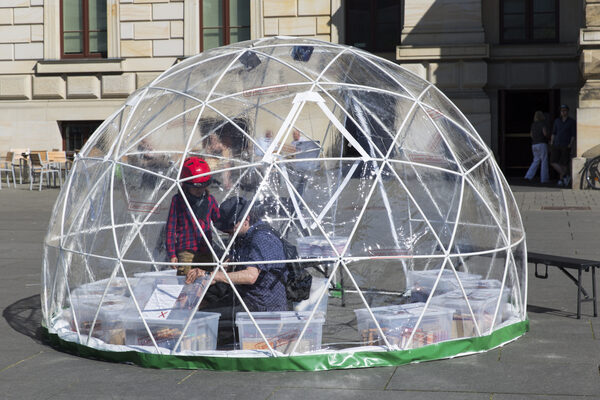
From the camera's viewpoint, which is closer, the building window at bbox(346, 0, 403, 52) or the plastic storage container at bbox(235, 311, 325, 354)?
the plastic storage container at bbox(235, 311, 325, 354)

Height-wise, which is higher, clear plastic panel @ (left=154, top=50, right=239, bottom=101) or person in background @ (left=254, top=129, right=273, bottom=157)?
clear plastic panel @ (left=154, top=50, right=239, bottom=101)

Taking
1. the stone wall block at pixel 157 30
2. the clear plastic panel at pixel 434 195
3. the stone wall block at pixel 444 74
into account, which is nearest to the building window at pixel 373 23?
the stone wall block at pixel 444 74

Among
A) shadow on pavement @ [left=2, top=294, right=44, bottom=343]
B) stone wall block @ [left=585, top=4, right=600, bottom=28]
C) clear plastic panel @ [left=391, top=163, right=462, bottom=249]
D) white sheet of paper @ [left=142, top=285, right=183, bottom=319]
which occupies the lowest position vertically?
shadow on pavement @ [left=2, top=294, right=44, bottom=343]

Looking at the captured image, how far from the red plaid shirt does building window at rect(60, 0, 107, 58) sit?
20.2 m

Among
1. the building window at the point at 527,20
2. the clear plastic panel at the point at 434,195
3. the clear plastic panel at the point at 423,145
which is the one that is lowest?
the clear plastic panel at the point at 434,195

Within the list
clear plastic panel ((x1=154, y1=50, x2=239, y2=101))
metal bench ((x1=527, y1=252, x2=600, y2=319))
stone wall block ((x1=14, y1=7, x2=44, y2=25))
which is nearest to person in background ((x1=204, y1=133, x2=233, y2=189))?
clear plastic panel ((x1=154, y1=50, x2=239, y2=101))

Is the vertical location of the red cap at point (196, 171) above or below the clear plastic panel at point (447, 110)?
below

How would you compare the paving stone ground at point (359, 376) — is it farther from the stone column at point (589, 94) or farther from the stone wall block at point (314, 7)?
the stone wall block at point (314, 7)

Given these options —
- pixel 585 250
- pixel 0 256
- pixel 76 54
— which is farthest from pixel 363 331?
pixel 76 54

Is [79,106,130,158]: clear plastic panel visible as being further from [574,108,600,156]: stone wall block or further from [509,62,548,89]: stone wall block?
[509,62,548,89]: stone wall block

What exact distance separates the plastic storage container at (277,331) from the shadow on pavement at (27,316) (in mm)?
2091

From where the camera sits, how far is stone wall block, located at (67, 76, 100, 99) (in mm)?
25516

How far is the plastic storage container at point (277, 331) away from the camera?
668 centimetres

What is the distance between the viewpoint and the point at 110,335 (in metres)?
7.13
